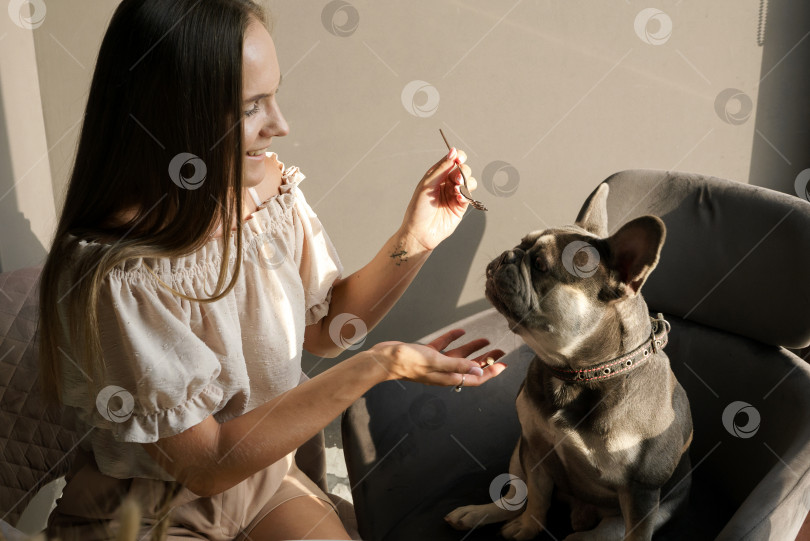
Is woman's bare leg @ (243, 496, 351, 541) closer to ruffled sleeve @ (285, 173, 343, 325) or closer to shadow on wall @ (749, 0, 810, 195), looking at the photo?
ruffled sleeve @ (285, 173, 343, 325)

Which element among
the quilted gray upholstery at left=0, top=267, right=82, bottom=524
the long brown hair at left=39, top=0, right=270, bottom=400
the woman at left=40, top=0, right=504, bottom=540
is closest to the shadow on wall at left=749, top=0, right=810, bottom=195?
the woman at left=40, top=0, right=504, bottom=540

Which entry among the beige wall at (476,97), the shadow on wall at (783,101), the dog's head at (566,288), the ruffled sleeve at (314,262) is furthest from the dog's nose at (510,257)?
the shadow on wall at (783,101)

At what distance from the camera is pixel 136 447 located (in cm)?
111

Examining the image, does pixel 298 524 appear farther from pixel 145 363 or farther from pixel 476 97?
pixel 476 97

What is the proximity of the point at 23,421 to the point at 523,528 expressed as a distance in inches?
38.4

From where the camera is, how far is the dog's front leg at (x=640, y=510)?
3.58 ft

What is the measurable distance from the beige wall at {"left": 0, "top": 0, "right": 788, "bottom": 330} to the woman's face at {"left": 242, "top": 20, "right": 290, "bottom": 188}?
26.8 inches

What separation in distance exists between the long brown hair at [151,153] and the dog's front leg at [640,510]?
718 mm

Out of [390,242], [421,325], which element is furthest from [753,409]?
[421,325]

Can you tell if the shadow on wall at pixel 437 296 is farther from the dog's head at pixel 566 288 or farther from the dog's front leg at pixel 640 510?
the dog's front leg at pixel 640 510

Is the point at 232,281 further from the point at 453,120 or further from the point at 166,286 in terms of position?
the point at 453,120

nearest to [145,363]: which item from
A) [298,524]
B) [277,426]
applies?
[277,426]

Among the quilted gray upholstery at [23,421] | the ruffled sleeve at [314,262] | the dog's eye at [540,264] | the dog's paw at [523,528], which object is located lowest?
the quilted gray upholstery at [23,421]

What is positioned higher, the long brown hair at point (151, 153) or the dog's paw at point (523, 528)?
the long brown hair at point (151, 153)
